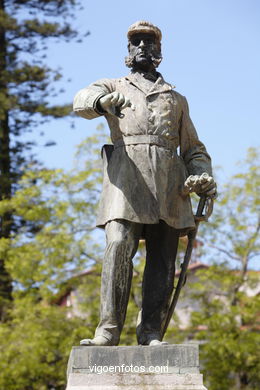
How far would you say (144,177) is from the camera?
23.1 ft

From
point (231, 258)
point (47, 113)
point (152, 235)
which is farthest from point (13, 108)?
point (152, 235)

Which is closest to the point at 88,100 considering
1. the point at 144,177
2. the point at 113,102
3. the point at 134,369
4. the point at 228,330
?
the point at 113,102

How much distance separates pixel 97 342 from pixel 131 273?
0.69 m

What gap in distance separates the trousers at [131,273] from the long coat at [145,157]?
0.46 ft

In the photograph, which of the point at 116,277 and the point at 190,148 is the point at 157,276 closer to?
the point at 116,277

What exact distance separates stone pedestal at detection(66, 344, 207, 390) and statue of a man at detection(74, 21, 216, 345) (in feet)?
0.68

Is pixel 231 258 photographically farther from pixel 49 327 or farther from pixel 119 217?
pixel 119 217

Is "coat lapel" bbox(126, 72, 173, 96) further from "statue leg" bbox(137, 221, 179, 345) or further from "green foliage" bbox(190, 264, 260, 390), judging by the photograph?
"green foliage" bbox(190, 264, 260, 390)

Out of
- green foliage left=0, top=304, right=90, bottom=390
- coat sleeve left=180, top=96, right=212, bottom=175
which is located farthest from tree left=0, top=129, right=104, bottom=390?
coat sleeve left=180, top=96, right=212, bottom=175

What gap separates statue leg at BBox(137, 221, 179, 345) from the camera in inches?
280

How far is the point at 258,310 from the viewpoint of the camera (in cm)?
2166

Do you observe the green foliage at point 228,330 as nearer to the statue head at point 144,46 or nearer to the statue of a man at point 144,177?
the statue of a man at point 144,177

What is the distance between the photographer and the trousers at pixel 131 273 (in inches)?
266

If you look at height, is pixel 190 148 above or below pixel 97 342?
above
